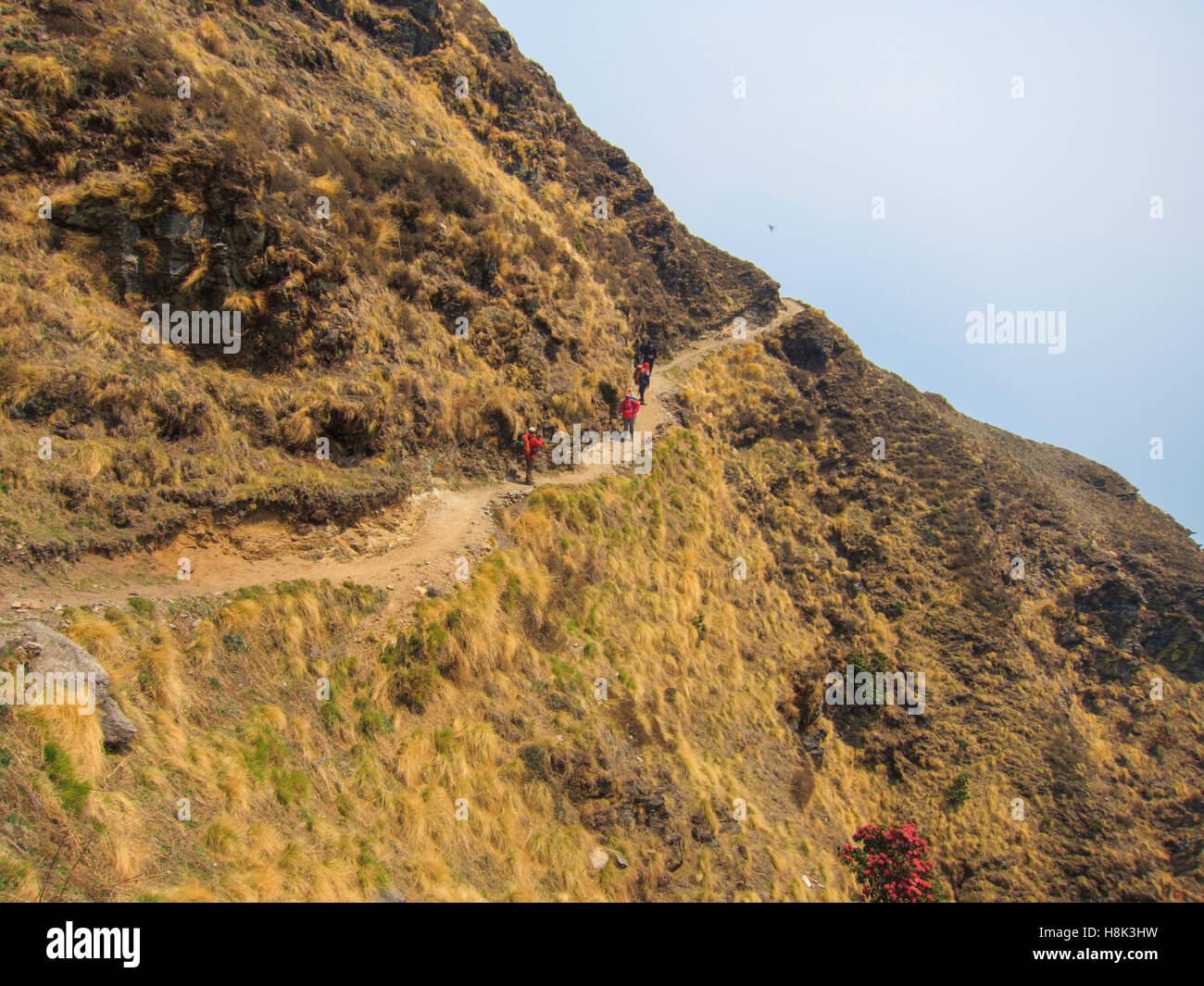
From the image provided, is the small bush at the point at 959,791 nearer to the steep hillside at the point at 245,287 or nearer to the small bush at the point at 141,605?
the steep hillside at the point at 245,287

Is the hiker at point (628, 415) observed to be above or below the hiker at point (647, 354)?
below

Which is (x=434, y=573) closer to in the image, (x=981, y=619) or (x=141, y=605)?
(x=141, y=605)

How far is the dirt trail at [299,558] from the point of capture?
9.11 m

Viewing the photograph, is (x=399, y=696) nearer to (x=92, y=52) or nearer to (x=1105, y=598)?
(x=92, y=52)

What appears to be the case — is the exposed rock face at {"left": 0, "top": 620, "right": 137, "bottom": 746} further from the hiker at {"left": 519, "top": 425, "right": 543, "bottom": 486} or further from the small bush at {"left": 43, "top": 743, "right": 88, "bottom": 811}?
the hiker at {"left": 519, "top": 425, "right": 543, "bottom": 486}

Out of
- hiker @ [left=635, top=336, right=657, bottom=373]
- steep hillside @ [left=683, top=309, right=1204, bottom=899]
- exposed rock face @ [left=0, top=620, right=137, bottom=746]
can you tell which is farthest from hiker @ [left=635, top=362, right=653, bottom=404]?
exposed rock face @ [left=0, top=620, right=137, bottom=746]

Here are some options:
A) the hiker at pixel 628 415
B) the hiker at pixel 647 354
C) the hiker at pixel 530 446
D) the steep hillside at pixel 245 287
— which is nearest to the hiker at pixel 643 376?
the hiker at pixel 647 354

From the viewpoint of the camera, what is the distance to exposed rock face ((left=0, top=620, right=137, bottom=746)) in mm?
6801

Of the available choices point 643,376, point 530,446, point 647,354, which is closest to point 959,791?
point 643,376

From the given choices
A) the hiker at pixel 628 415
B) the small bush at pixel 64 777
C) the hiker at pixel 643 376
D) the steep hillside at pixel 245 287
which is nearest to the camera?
the small bush at pixel 64 777

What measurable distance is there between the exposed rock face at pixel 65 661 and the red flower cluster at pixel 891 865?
1876cm

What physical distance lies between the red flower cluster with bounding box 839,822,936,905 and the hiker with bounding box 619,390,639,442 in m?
15.9

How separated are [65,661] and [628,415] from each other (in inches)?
721

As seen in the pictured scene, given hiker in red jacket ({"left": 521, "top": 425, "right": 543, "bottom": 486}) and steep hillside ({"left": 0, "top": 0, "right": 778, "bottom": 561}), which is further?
hiker in red jacket ({"left": 521, "top": 425, "right": 543, "bottom": 486})
